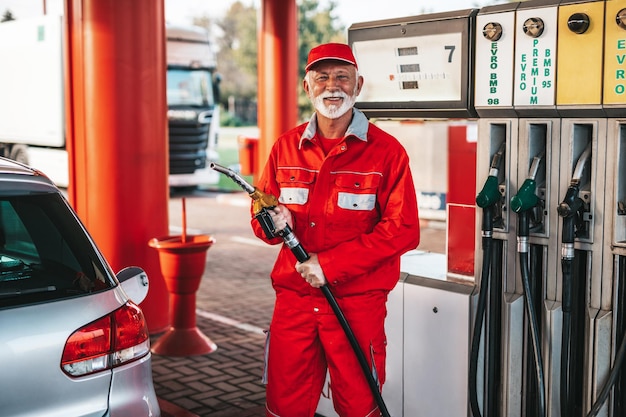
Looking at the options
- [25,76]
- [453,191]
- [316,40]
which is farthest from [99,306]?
[316,40]

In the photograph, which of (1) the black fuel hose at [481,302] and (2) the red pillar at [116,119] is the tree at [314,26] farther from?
(1) the black fuel hose at [481,302]

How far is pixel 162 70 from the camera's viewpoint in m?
7.28

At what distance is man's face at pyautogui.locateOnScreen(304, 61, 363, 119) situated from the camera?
12.7 feet

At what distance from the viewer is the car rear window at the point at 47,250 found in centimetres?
328

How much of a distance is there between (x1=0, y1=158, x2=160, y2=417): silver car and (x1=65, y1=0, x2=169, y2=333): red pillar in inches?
134

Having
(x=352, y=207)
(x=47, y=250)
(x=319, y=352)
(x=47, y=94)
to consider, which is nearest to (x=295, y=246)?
(x=352, y=207)

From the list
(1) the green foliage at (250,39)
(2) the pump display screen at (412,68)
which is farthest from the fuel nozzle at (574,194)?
(1) the green foliage at (250,39)

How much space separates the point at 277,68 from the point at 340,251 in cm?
1202

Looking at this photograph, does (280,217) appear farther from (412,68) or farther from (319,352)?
(412,68)

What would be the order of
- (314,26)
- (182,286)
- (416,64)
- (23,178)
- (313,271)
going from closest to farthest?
(23,178), (313,271), (416,64), (182,286), (314,26)

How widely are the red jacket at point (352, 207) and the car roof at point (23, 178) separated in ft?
3.05

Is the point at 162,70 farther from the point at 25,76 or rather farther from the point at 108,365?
the point at 25,76

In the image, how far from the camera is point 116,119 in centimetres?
702

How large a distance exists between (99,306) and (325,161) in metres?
1.14
